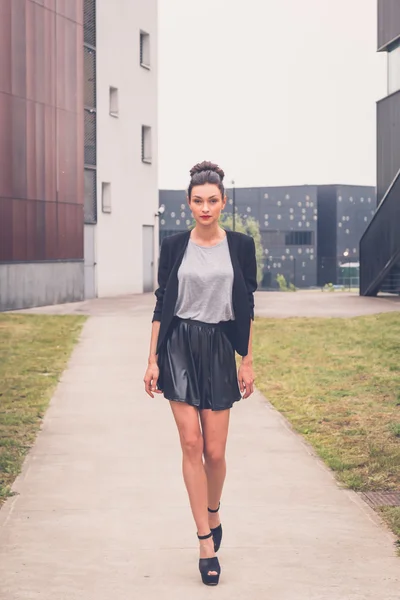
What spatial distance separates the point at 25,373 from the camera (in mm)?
15000

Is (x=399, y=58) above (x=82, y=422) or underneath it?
above

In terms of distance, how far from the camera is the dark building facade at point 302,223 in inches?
4614

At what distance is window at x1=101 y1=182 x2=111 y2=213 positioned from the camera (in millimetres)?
40750

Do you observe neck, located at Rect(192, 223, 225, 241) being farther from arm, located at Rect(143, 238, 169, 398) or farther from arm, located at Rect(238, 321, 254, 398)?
arm, located at Rect(238, 321, 254, 398)

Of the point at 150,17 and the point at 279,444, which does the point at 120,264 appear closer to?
the point at 150,17

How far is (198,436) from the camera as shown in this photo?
5445 mm

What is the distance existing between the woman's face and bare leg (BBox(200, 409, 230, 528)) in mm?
1008

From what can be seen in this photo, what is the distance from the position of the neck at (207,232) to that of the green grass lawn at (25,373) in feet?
8.34

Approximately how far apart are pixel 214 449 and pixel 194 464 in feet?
0.48

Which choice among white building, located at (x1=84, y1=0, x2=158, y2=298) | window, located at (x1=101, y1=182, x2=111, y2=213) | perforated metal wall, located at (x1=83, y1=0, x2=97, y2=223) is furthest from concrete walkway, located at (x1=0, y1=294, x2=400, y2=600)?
window, located at (x1=101, y1=182, x2=111, y2=213)

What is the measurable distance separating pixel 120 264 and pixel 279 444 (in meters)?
33.1

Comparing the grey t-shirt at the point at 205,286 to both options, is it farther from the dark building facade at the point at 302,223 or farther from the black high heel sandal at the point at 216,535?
the dark building facade at the point at 302,223

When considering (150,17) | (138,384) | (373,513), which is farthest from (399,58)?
(373,513)

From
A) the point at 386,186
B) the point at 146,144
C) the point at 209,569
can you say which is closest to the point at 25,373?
the point at 209,569
